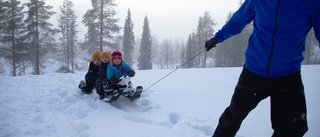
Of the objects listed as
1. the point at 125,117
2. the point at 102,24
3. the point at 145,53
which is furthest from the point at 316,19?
the point at 145,53

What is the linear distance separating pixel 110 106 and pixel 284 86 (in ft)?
11.4

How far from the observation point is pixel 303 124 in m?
1.42

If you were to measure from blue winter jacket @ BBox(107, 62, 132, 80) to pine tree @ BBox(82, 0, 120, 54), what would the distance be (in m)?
15.2

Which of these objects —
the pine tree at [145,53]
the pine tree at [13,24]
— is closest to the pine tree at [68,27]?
the pine tree at [13,24]

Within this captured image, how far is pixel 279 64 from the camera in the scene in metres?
1.46

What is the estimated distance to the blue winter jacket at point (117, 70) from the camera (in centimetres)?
400

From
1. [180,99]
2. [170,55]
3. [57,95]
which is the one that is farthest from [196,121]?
[170,55]

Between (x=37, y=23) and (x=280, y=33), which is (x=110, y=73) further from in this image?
(x=37, y=23)

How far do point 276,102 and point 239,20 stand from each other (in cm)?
101

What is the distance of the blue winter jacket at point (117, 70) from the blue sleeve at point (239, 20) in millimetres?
2866

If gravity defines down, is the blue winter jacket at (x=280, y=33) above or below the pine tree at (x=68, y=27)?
below

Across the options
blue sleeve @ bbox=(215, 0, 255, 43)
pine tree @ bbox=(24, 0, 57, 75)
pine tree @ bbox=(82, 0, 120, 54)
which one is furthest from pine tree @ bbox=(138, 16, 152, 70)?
blue sleeve @ bbox=(215, 0, 255, 43)

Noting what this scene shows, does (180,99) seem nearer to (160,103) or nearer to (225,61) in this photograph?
(160,103)

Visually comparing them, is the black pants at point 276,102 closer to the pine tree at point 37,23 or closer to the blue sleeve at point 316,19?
the blue sleeve at point 316,19
